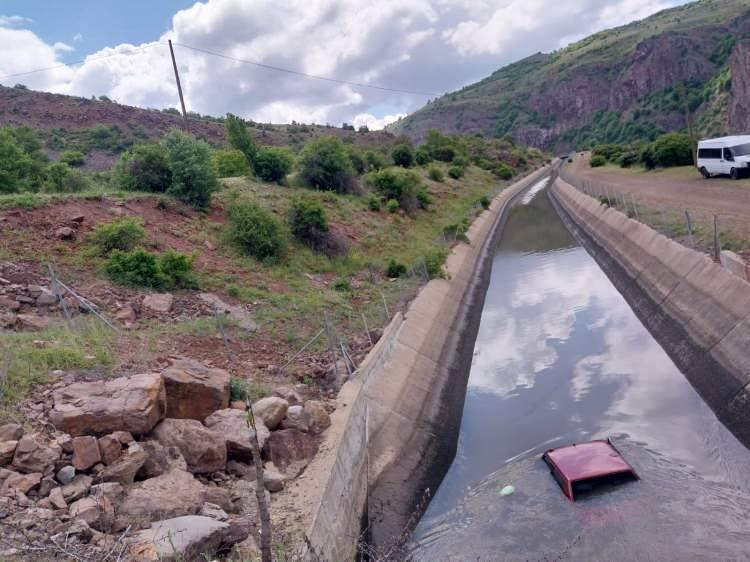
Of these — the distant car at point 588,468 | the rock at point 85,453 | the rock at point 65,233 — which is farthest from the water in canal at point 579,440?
the rock at point 65,233

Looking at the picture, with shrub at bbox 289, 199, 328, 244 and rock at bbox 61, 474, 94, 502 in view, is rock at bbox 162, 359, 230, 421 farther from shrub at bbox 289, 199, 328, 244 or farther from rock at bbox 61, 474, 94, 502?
Answer: shrub at bbox 289, 199, 328, 244

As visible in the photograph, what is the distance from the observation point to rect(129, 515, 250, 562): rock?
7.68 meters

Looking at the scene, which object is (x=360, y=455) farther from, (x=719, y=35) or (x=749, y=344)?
(x=719, y=35)

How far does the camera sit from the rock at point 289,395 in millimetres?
14305

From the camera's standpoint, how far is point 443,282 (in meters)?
31.8

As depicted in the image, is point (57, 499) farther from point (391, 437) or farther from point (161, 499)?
point (391, 437)

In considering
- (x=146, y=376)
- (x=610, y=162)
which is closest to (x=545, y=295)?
(x=146, y=376)

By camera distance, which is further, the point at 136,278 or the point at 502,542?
the point at 136,278

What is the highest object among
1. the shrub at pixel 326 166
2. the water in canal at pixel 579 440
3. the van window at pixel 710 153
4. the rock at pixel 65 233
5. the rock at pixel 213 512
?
the shrub at pixel 326 166

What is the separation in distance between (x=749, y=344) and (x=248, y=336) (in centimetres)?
1349

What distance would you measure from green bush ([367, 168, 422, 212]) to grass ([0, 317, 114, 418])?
110 feet

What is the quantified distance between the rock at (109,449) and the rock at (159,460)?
18.1 inches

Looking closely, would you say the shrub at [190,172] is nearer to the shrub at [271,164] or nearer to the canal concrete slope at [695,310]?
the shrub at [271,164]

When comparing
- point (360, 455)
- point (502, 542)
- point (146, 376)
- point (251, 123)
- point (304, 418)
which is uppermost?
point (251, 123)
